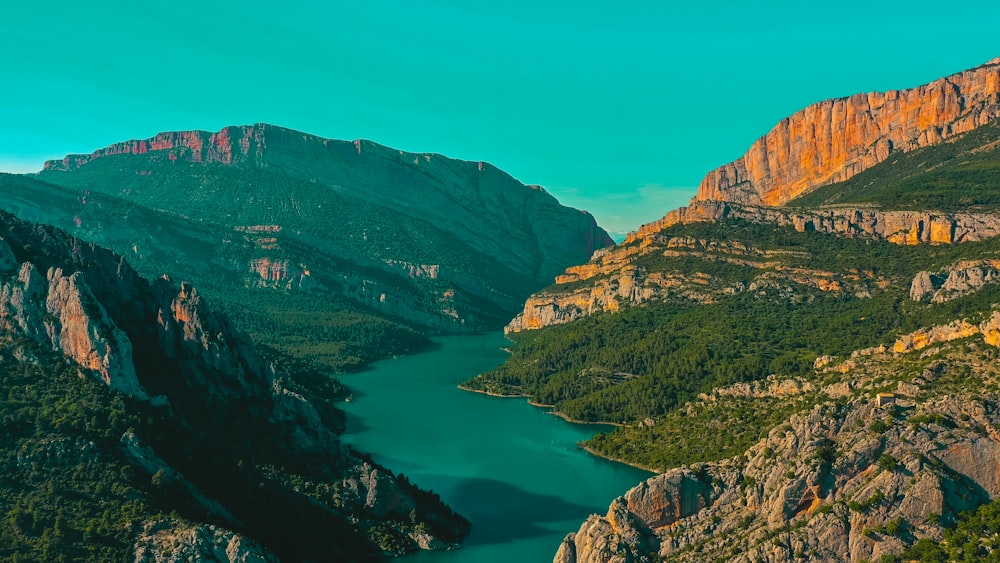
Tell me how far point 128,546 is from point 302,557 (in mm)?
14875

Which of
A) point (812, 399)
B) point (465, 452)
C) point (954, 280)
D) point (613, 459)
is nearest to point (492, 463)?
point (465, 452)

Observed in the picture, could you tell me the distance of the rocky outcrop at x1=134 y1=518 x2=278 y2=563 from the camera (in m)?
65.9

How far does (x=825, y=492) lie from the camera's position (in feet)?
211

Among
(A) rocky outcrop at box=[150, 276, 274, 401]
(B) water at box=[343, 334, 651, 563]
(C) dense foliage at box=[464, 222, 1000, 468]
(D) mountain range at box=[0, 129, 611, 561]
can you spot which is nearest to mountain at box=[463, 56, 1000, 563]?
(C) dense foliage at box=[464, 222, 1000, 468]

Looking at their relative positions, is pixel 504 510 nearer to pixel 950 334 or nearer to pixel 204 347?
pixel 204 347

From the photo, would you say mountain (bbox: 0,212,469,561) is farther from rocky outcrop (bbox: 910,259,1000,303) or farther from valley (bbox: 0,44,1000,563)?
rocky outcrop (bbox: 910,259,1000,303)

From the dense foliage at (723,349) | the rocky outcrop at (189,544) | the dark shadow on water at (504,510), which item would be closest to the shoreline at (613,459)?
the dense foliage at (723,349)

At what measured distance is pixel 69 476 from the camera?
70375 mm

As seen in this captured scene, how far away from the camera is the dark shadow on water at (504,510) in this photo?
3612 inches

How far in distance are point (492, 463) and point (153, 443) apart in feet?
170

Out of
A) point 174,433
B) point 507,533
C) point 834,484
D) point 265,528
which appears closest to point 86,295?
point 174,433

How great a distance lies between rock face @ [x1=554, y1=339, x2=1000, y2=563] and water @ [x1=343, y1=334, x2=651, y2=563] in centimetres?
1670

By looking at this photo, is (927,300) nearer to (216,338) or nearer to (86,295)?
(216,338)

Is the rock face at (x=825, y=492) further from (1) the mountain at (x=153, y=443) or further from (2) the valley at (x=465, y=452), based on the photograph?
(1) the mountain at (x=153, y=443)
